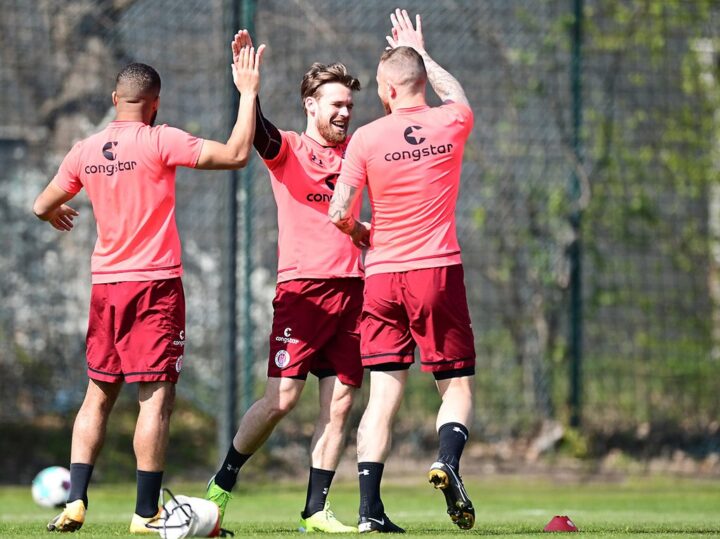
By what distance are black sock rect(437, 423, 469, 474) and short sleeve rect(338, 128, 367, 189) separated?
3.68 ft

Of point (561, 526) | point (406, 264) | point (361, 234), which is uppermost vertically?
point (361, 234)

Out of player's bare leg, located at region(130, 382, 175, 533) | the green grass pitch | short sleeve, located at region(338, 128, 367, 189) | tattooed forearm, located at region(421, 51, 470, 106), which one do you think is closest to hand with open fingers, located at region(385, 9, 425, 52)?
tattooed forearm, located at region(421, 51, 470, 106)

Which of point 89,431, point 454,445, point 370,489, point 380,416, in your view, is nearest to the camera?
point 454,445

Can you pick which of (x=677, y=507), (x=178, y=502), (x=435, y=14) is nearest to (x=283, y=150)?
(x=178, y=502)

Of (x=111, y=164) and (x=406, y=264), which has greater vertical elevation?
(x=111, y=164)

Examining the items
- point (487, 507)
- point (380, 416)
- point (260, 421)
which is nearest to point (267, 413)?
point (260, 421)

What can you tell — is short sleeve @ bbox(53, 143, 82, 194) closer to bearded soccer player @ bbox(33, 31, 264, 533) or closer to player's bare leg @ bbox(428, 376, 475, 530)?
bearded soccer player @ bbox(33, 31, 264, 533)

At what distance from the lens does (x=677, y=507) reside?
882cm

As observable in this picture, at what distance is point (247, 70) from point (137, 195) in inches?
28.8

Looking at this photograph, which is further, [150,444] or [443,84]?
[443,84]

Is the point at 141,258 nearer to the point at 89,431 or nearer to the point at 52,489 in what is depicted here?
the point at 89,431

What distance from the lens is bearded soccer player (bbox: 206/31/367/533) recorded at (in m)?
6.18

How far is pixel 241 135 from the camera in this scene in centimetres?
568

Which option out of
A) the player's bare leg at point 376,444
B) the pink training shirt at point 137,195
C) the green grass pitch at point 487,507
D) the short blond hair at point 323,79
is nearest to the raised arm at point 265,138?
the short blond hair at point 323,79
